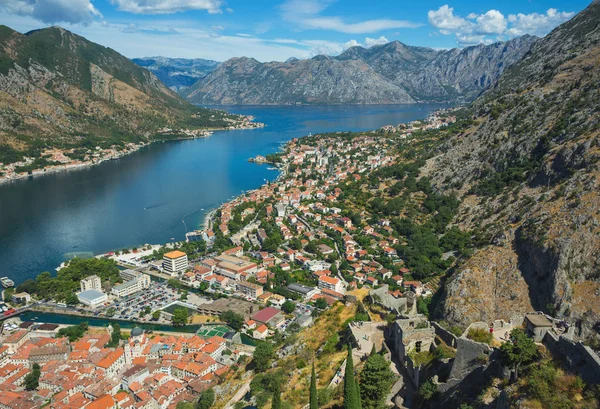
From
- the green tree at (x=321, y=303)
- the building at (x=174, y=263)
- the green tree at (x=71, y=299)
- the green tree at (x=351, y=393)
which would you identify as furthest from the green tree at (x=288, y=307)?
the green tree at (x=351, y=393)

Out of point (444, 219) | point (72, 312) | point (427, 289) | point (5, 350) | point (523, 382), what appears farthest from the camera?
point (444, 219)

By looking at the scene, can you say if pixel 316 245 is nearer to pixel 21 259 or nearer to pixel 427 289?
pixel 427 289

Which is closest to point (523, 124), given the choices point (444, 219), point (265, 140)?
point (444, 219)

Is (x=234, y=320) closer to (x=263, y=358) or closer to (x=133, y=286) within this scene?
(x=263, y=358)

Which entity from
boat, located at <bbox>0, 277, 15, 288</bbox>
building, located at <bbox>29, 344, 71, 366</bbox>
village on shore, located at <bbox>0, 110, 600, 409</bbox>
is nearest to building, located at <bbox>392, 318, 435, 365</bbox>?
village on shore, located at <bbox>0, 110, 600, 409</bbox>

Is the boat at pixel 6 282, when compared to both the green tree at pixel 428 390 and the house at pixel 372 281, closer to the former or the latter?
the house at pixel 372 281

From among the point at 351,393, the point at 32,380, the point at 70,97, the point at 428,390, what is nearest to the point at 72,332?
the point at 32,380
